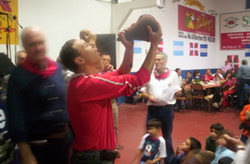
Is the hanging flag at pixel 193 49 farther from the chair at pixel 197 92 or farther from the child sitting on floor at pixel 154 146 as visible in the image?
the child sitting on floor at pixel 154 146

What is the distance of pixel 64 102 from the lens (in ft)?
4.84

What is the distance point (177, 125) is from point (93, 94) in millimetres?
4740

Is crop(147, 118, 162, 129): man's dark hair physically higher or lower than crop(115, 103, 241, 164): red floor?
higher

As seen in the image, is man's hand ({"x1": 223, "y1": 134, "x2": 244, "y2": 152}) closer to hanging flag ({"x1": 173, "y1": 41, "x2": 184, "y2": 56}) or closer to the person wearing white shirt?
the person wearing white shirt

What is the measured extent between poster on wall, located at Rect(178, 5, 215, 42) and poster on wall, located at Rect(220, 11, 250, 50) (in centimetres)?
72

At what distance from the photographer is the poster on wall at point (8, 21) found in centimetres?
455

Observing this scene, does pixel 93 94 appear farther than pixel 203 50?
No

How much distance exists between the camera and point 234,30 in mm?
13023

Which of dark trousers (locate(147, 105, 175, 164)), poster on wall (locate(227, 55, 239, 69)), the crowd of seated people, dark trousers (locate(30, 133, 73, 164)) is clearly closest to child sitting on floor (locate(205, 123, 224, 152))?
dark trousers (locate(147, 105, 175, 164))

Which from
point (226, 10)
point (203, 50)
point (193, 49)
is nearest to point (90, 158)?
point (193, 49)

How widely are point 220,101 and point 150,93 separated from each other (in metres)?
5.12

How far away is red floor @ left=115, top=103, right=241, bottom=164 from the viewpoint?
4387 millimetres

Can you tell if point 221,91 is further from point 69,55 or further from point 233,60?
point 69,55

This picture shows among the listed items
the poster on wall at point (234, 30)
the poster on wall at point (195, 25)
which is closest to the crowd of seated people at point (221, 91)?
the poster on wall at point (195, 25)
